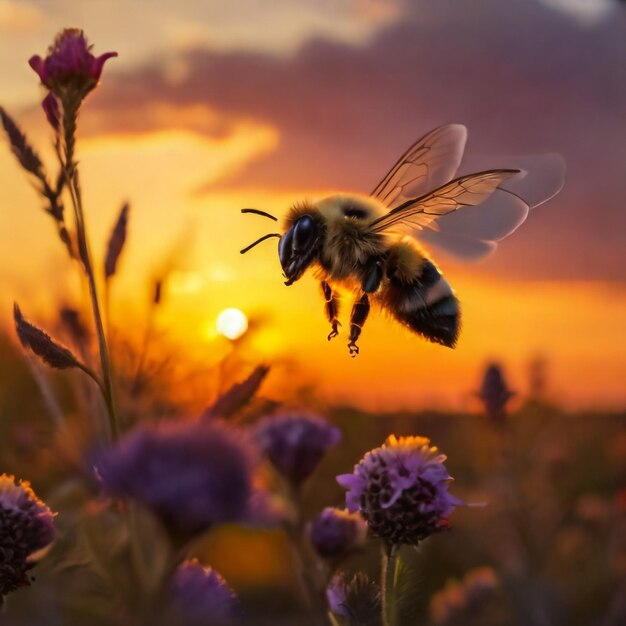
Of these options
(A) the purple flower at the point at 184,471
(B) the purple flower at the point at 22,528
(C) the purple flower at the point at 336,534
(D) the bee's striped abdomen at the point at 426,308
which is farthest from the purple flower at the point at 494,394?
(A) the purple flower at the point at 184,471

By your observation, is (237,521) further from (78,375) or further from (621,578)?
(621,578)

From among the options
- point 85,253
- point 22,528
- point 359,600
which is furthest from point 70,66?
point 359,600

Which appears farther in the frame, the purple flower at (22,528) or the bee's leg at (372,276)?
the bee's leg at (372,276)

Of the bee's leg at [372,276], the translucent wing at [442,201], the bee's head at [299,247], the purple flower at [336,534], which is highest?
the translucent wing at [442,201]

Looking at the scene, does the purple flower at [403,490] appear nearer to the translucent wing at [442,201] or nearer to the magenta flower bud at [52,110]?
the magenta flower bud at [52,110]

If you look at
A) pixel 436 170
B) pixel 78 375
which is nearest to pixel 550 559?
pixel 436 170

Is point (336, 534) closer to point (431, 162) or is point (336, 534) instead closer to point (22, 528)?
point (22, 528)
